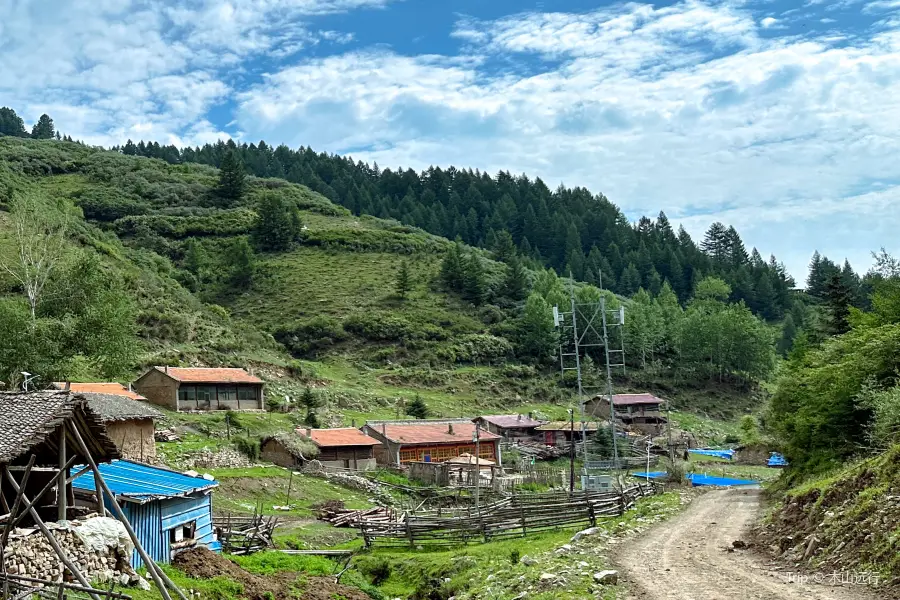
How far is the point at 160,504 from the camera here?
79.5 feet

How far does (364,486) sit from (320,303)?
67379mm

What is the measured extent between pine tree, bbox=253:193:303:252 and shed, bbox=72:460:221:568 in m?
112

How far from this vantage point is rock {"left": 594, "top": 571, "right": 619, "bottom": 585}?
57.0 ft

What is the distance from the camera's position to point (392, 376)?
91.4m

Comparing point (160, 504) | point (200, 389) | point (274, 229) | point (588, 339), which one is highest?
point (274, 229)

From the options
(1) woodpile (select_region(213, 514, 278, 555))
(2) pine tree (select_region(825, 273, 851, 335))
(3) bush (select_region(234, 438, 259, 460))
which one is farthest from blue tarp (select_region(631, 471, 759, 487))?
(1) woodpile (select_region(213, 514, 278, 555))

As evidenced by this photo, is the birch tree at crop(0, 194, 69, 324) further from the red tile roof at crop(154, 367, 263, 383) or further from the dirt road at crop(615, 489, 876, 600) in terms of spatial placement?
the dirt road at crop(615, 489, 876, 600)

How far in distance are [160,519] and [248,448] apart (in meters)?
25.5

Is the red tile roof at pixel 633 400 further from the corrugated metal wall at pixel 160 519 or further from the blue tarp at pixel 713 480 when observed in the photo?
the corrugated metal wall at pixel 160 519

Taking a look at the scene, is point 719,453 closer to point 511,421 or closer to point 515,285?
point 511,421

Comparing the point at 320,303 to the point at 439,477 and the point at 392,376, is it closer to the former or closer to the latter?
the point at 392,376

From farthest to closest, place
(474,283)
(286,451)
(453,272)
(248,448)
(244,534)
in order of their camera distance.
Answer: (453,272)
(474,283)
(286,451)
(248,448)
(244,534)

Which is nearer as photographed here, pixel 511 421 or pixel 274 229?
pixel 511 421

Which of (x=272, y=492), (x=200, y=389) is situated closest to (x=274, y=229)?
(x=200, y=389)
